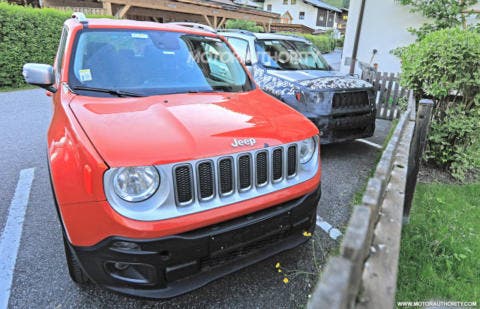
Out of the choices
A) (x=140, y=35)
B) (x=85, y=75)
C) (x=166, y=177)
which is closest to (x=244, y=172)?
(x=166, y=177)

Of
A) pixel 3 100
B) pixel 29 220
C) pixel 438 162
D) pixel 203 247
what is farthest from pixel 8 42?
pixel 438 162

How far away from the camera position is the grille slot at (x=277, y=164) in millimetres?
2217

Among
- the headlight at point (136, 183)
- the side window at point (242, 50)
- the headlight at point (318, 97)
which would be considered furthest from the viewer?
the side window at point (242, 50)

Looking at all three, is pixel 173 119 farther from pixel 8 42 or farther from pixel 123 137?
pixel 8 42

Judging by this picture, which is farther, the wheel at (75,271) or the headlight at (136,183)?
the wheel at (75,271)

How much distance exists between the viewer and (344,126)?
15.8 ft

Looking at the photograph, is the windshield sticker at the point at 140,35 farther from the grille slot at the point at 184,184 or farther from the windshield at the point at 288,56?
the windshield at the point at 288,56

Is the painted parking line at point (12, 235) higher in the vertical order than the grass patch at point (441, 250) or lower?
lower

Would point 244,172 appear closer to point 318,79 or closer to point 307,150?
point 307,150

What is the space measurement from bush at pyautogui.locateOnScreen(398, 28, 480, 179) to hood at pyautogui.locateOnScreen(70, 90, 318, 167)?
2681 millimetres

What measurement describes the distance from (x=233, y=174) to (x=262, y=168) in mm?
Answer: 249

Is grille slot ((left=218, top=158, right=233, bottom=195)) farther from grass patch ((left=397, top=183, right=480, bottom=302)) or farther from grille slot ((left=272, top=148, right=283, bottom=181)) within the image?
grass patch ((left=397, top=183, right=480, bottom=302))

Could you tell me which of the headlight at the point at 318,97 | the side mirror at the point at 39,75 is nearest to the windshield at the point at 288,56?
the headlight at the point at 318,97

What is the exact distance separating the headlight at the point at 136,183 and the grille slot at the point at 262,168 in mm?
686
